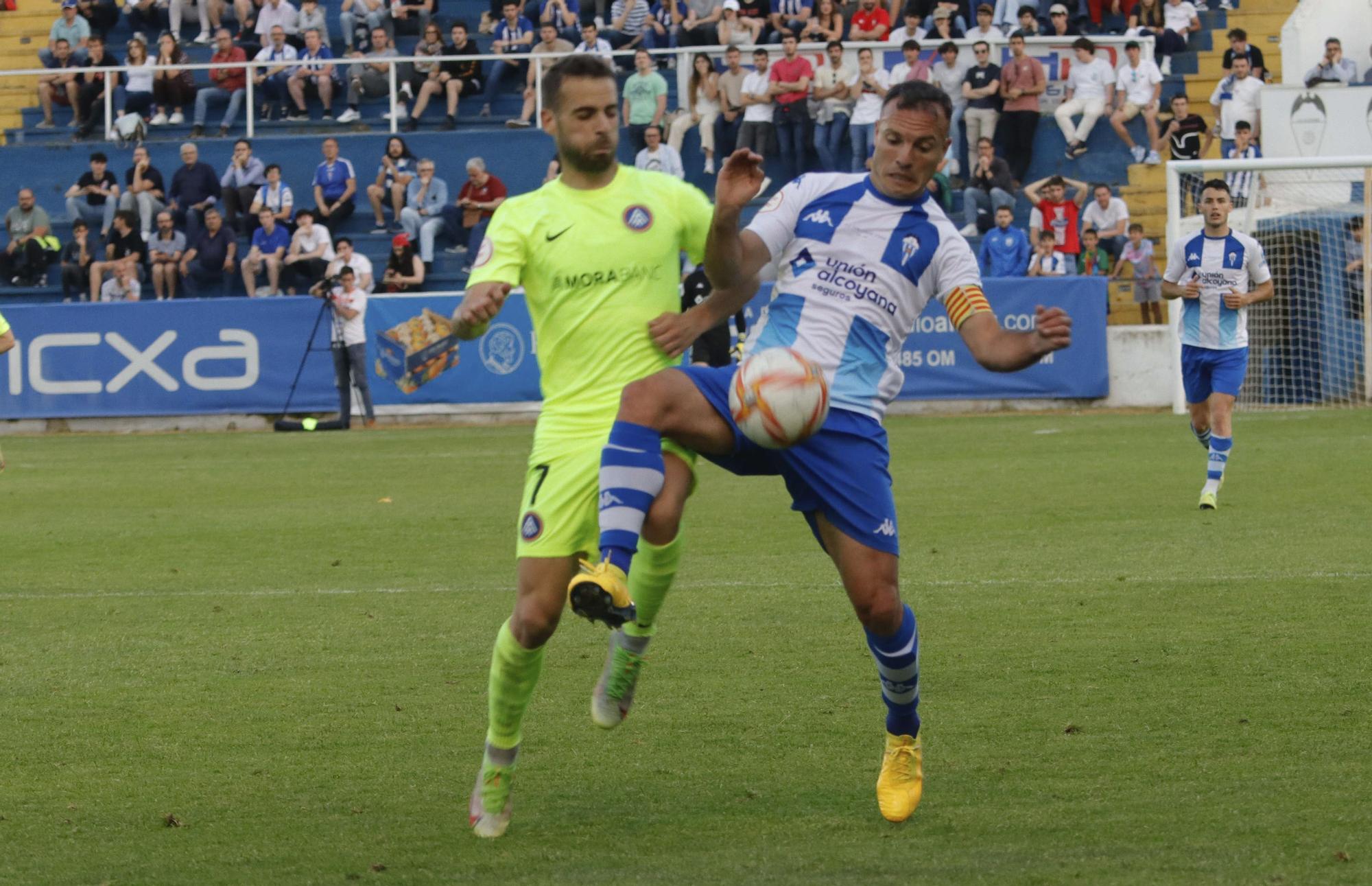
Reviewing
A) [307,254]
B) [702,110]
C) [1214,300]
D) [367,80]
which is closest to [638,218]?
[1214,300]

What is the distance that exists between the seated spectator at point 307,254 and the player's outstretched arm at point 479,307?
2061 cm

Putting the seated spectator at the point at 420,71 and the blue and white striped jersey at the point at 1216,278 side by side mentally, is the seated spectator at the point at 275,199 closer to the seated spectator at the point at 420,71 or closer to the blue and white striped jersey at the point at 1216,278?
the seated spectator at the point at 420,71

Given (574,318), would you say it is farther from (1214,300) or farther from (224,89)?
(224,89)

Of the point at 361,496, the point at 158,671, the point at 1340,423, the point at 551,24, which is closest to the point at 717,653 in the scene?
the point at 158,671

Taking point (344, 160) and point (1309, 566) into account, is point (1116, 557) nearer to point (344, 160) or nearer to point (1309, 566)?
point (1309, 566)

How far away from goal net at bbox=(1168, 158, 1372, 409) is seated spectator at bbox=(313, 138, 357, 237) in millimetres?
11653

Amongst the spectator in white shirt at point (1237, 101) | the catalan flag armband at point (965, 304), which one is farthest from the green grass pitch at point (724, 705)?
the spectator in white shirt at point (1237, 101)

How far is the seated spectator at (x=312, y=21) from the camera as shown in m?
28.6

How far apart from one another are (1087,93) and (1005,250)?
11.5ft

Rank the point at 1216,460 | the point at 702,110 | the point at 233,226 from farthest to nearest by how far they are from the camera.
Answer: the point at 233,226
the point at 702,110
the point at 1216,460

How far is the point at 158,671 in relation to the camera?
7691mm

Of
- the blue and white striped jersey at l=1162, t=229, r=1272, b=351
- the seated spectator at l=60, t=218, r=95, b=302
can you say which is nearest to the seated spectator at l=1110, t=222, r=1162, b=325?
the blue and white striped jersey at l=1162, t=229, r=1272, b=351

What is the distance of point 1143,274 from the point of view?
76.4 feet

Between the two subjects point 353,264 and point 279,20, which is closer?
point 353,264
